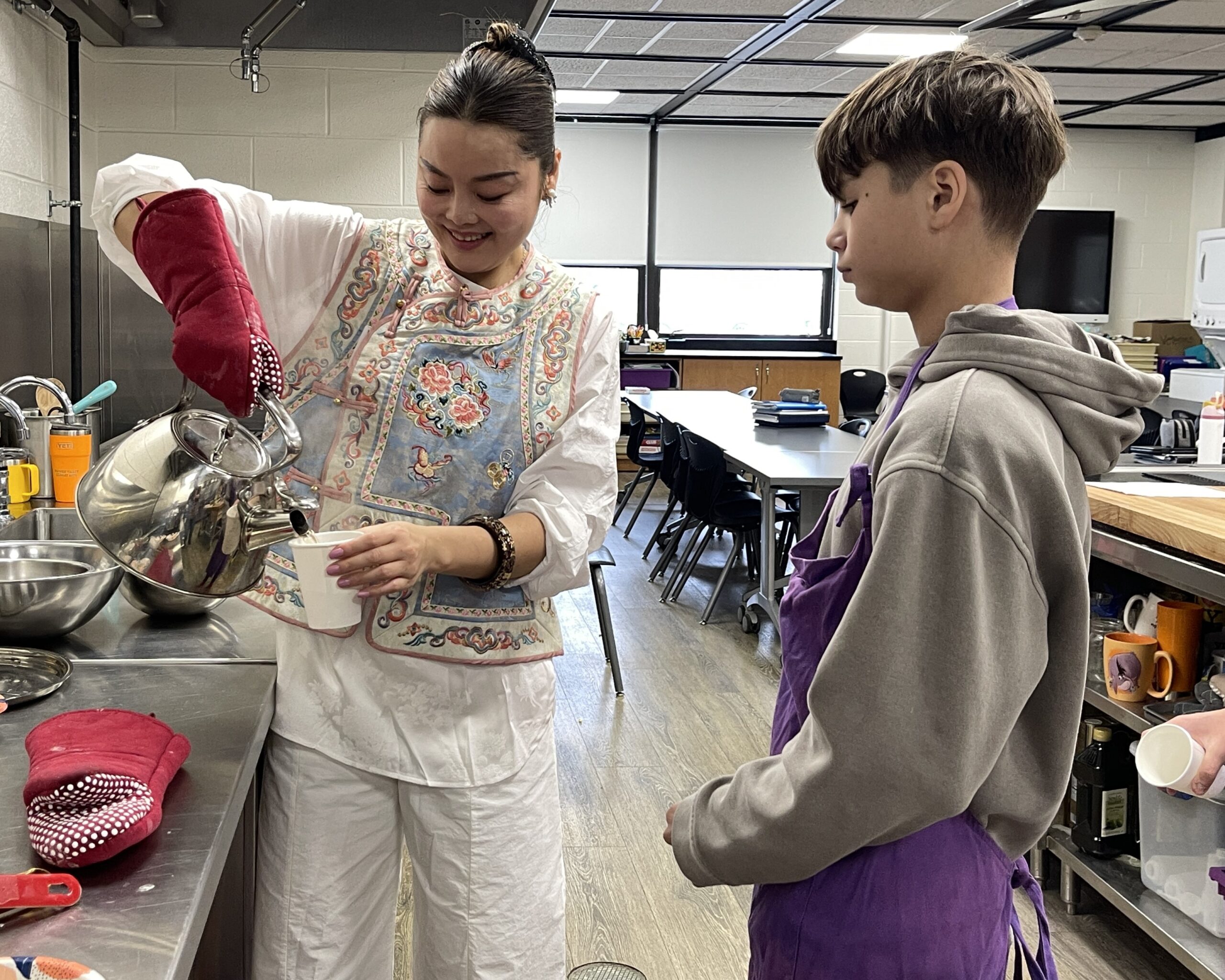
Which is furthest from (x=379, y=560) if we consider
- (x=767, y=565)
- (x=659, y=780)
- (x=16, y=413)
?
(x=767, y=565)

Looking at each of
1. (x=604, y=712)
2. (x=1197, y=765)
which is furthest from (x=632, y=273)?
(x=1197, y=765)

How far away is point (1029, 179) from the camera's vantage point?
3.31 ft

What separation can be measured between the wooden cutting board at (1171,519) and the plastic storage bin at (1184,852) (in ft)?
1.64

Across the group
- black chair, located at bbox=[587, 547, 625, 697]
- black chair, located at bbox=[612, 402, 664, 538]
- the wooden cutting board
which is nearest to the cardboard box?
black chair, located at bbox=[612, 402, 664, 538]

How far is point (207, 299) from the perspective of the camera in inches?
46.8

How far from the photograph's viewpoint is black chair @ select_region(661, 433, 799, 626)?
558 cm

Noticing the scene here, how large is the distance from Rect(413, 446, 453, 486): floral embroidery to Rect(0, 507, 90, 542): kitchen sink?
125 centimetres

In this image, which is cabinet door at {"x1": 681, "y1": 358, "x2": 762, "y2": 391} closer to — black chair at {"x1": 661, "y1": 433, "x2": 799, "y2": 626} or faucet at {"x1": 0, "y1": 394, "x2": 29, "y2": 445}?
black chair at {"x1": 661, "y1": 433, "x2": 799, "y2": 626}

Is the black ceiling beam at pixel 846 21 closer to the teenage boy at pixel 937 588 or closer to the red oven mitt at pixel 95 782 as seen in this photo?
the teenage boy at pixel 937 588

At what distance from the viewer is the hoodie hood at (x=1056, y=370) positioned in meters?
0.96

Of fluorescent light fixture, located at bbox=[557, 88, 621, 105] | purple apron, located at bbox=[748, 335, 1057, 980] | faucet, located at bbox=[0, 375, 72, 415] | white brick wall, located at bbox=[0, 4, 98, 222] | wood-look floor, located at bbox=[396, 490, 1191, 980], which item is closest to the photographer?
purple apron, located at bbox=[748, 335, 1057, 980]

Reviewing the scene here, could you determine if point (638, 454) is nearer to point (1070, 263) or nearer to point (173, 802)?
point (1070, 263)

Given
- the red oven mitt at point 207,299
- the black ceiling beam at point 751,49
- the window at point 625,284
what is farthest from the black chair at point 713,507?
the window at point 625,284

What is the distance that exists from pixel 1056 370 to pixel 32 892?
89 cm
